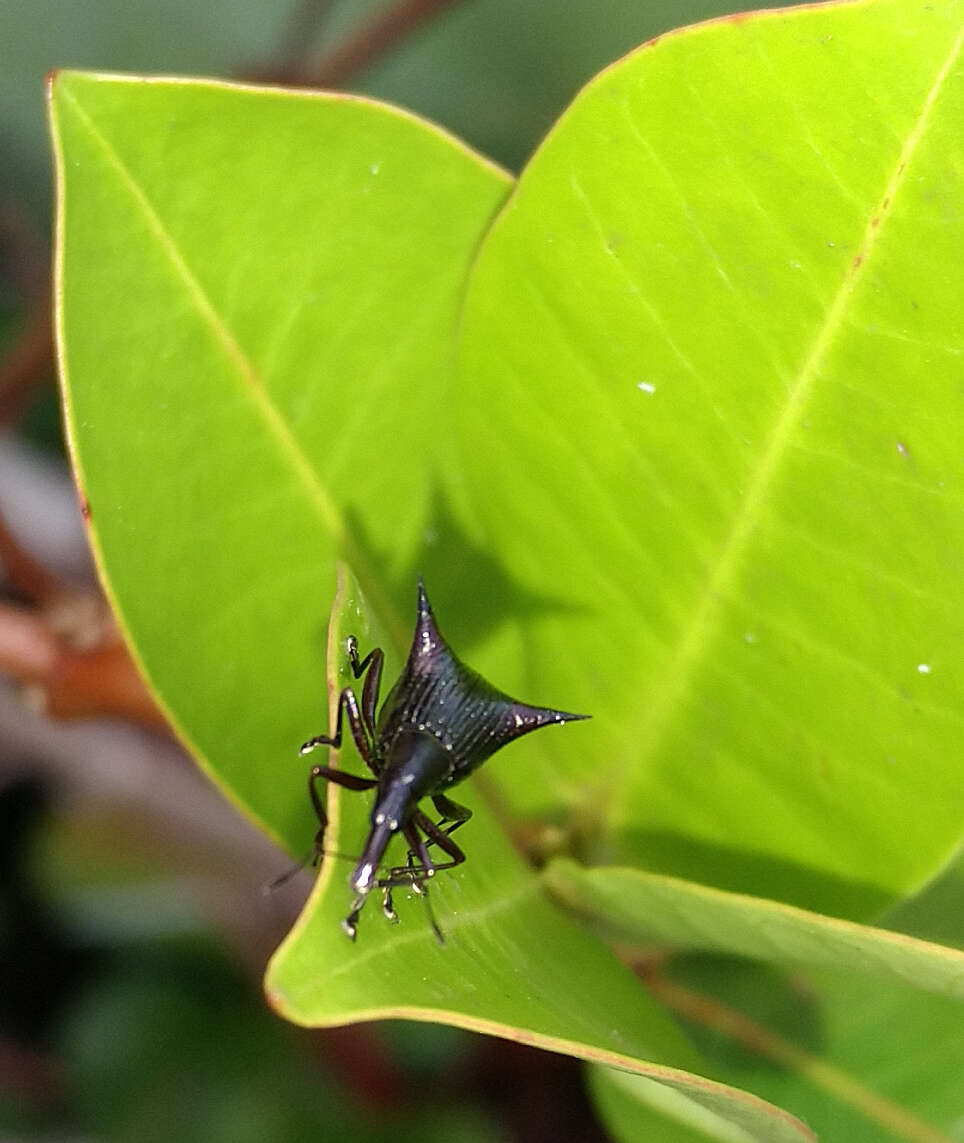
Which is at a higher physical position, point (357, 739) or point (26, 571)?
point (357, 739)

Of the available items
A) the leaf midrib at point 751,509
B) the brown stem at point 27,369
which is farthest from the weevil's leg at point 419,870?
the brown stem at point 27,369

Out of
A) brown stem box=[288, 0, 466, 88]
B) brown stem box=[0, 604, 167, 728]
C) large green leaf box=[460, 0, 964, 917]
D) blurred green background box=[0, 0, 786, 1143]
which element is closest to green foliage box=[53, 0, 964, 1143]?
large green leaf box=[460, 0, 964, 917]

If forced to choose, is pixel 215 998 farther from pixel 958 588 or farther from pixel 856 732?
pixel 958 588

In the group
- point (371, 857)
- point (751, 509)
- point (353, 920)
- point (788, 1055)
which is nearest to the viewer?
point (353, 920)

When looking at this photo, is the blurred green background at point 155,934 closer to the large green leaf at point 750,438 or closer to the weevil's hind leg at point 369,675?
the weevil's hind leg at point 369,675

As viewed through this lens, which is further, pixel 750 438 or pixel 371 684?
pixel 371 684

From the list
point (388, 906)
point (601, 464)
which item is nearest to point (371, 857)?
point (388, 906)

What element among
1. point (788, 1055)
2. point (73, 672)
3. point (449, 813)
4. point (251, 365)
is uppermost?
point (251, 365)

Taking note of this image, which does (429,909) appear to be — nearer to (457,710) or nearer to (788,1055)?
(457,710)
